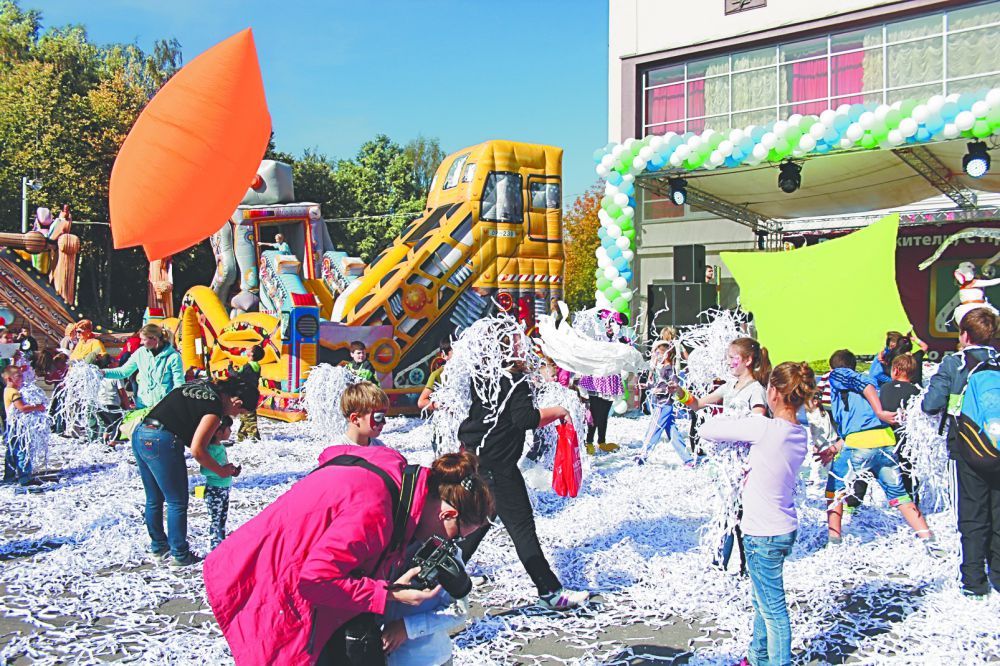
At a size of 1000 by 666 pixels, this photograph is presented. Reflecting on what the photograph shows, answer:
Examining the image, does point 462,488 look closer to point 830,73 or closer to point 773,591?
point 773,591

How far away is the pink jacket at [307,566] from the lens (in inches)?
85.1

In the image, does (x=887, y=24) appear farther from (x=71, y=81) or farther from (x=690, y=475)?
(x=71, y=81)

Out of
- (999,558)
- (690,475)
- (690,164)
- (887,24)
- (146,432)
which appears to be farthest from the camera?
(887,24)

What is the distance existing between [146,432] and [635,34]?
15.1 meters

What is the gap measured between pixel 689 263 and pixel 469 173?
476 cm

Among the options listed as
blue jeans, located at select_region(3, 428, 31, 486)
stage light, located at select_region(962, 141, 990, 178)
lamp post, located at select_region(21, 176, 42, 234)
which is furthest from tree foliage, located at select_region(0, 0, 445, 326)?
stage light, located at select_region(962, 141, 990, 178)

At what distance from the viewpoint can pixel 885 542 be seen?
5.82 metres

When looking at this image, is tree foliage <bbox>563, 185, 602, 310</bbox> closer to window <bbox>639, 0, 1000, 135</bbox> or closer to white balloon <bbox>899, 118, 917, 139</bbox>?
window <bbox>639, 0, 1000, 135</bbox>

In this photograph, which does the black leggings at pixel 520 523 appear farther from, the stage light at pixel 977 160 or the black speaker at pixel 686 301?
the stage light at pixel 977 160

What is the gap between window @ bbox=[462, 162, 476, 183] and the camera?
560 inches

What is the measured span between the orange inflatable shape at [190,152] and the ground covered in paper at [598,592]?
2305 millimetres

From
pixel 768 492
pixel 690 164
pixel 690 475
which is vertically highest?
pixel 690 164

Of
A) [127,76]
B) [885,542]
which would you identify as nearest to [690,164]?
[885,542]

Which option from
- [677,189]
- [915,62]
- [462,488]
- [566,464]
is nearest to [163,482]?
[566,464]
